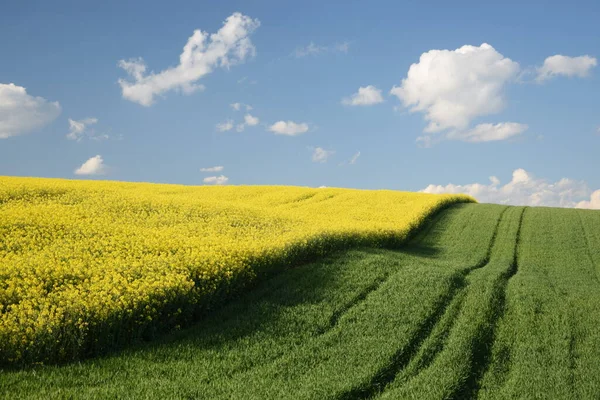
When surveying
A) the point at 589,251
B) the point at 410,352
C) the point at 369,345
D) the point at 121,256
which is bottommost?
the point at 410,352

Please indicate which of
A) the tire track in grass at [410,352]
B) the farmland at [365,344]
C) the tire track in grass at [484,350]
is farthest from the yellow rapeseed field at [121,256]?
the tire track in grass at [484,350]

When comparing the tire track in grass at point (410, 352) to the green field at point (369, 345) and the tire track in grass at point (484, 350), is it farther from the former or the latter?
the tire track in grass at point (484, 350)

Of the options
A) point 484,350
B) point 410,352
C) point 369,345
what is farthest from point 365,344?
point 484,350

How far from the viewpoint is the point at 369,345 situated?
11.4 m

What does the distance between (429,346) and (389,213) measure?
18302 millimetres

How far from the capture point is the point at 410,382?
9867 millimetres

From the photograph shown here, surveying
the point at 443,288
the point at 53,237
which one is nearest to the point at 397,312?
the point at 443,288

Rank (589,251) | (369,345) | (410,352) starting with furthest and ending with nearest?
(589,251) → (369,345) → (410,352)

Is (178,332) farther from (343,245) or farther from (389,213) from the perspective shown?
(389,213)

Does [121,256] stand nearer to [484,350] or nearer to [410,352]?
[410,352]

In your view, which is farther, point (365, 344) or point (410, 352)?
point (365, 344)

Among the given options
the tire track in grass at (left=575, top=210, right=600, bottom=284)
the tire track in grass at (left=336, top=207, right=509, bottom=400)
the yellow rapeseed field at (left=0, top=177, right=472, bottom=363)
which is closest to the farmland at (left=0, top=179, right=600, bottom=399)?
the tire track in grass at (left=336, top=207, right=509, bottom=400)

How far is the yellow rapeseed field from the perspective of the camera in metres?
10.3

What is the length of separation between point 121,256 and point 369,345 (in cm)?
740
